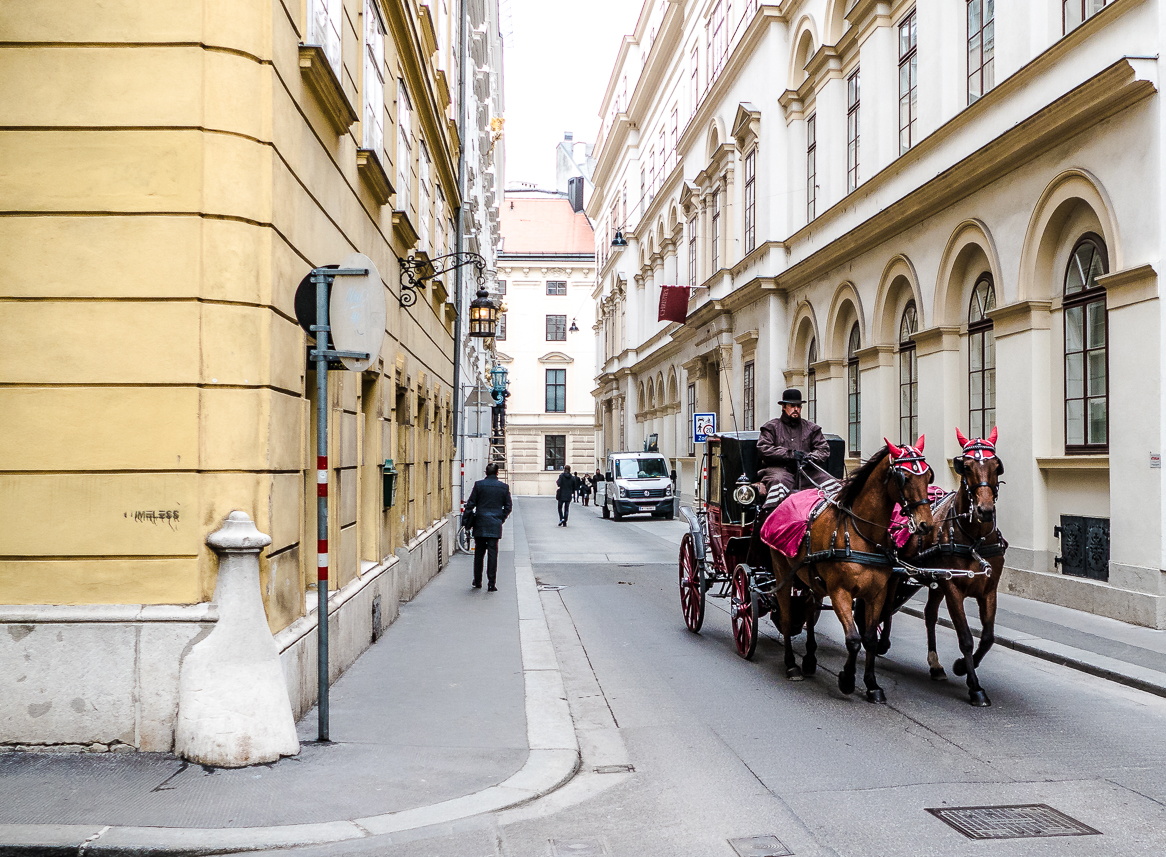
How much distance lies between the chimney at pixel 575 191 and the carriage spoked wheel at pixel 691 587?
66.5m

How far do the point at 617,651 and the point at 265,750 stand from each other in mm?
5227

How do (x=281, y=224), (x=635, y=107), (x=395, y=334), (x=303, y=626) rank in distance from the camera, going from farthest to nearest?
(x=635, y=107)
(x=395, y=334)
(x=303, y=626)
(x=281, y=224)

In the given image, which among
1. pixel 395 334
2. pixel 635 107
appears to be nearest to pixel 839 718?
pixel 395 334

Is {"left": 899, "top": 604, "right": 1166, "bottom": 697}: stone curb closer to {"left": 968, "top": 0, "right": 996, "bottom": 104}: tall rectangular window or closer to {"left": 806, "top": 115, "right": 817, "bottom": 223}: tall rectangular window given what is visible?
→ {"left": 968, "top": 0, "right": 996, "bottom": 104}: tall rectangular window

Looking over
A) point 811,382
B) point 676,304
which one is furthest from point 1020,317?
point 676,304

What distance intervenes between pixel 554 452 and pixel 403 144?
56857 millimetres

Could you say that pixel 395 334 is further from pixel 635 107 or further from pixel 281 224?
pixel 635 107

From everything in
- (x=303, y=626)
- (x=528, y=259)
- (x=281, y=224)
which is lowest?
(x=303, y=626)

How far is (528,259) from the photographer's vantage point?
2739 inches

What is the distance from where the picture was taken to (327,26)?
27.4 ft

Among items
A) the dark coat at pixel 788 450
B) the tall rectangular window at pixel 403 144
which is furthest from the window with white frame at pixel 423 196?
the dark coat at pixel 788 450

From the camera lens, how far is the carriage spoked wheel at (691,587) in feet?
37.7

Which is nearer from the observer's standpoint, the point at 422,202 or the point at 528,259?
the point at 422,202

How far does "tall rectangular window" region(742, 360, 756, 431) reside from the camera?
28.9m
